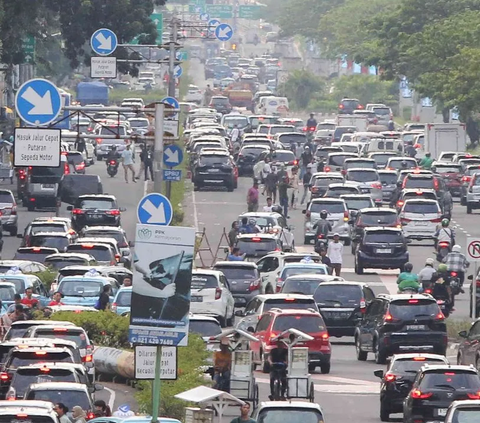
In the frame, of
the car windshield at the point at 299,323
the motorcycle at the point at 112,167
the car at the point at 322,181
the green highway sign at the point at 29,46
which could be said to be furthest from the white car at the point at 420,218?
the car windshield at the point at 299,323

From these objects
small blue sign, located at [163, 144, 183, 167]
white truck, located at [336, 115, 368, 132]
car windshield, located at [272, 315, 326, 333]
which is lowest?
car windshield, located at [272, 315, 326, 333]

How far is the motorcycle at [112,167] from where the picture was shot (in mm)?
75875

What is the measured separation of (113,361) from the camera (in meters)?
33.2

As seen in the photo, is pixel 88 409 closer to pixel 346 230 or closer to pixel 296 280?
pixel 296 280

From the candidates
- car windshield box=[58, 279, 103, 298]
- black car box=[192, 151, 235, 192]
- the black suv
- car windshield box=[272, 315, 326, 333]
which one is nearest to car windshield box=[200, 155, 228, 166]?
black car box=[192, 151, 235, 192]

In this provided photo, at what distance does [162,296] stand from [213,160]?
49918mm

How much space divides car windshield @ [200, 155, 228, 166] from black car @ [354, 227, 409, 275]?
2004 cm

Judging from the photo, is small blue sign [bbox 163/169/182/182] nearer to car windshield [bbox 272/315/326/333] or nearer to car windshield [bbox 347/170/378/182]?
car windshield [bbox 272/315/326/333]

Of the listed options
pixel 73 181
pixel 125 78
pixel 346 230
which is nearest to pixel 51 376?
pixel 346 230

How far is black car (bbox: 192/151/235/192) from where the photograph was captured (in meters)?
70.6

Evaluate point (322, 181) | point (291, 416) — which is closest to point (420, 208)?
point (322, 181)

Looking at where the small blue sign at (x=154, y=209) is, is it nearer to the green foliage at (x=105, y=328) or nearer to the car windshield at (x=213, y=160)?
the green foliage at (x=105, y=328)

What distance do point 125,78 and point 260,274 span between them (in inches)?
4840

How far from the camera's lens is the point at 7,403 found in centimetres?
2373
